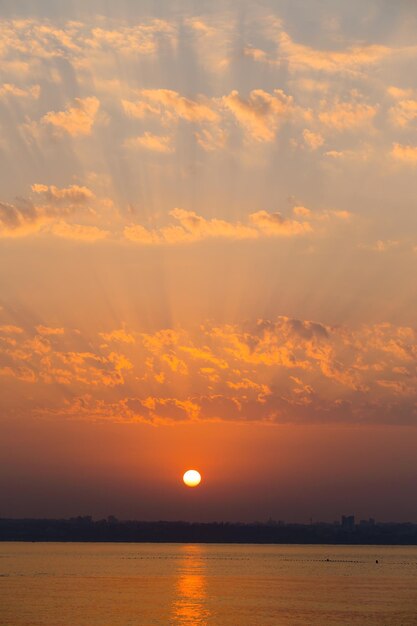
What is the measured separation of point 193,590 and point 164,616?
52.3 metres

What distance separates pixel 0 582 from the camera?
177750 millimetres

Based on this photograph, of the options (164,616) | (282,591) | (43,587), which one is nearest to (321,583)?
(282,591)

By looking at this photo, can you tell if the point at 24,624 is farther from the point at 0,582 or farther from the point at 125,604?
the point at 0,582

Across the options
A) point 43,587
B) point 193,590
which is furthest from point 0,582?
point 193,590

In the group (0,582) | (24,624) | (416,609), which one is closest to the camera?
(24,624)

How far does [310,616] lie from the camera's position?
4739 inches

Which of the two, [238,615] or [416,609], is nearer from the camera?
[238,615]

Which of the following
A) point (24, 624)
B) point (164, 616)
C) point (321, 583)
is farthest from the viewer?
point (321, 583)

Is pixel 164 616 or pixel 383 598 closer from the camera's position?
pixel 164 616

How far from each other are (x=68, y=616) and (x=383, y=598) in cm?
6042

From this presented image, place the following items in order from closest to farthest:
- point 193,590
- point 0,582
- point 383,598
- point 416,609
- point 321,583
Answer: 1. point 416,609
2. point 383,598
3. point 193,590
4. point 0,582
5. point 321,583

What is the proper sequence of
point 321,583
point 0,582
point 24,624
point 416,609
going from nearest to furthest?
point 24,624 → point 416,609 → point 0,582 → point 321,583

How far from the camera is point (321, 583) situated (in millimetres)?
199375

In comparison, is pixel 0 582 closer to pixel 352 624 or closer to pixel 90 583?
pixel 90 583
